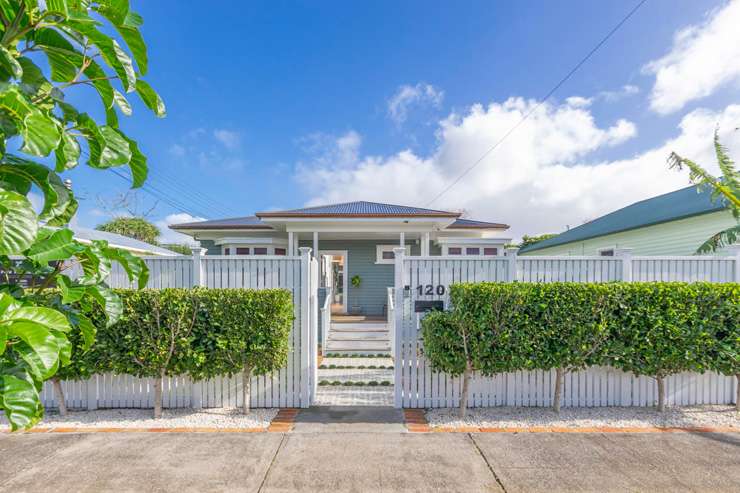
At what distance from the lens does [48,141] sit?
1244 millimetres

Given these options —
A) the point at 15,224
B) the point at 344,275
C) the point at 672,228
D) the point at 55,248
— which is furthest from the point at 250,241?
the point at 672,228

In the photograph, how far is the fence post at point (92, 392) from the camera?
438 cm

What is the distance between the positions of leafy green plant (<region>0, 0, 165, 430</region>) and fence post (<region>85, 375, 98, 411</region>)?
3.61 m

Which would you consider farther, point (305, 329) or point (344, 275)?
point (344, 275)

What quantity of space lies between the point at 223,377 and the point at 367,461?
2297mm

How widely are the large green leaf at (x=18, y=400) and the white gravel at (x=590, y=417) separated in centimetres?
373

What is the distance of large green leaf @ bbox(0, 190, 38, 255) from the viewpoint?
→ 1185 mm

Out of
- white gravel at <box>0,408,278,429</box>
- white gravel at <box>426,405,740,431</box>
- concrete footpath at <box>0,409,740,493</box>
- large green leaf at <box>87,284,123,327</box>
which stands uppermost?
large green leaf at <box>87,284,123,327</box>

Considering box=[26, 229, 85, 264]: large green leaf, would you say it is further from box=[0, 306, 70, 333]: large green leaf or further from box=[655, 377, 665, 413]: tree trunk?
box=[655, 377, 665, 413]: tree trunk

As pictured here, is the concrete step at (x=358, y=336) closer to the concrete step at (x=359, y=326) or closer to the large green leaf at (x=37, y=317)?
the concrete step at (x=359, y=326)

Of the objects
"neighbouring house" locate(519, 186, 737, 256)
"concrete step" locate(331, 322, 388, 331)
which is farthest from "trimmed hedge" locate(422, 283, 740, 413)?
"concrete step" locate(331, 322, 388, 331)

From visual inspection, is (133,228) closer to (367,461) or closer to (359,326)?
(359,326)

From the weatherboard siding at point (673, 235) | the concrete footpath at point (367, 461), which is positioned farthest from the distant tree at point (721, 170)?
the concrete footpath at point (367, 461)

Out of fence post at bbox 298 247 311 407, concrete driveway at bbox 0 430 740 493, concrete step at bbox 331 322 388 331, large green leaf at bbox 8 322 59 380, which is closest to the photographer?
large green leaf at bbox 8 322 59 380
